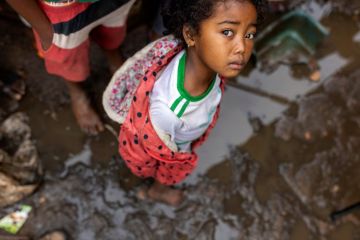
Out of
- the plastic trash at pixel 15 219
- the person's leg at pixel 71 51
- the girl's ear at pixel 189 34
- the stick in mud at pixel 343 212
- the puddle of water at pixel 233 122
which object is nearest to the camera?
the girl's ear at pixel 189 34

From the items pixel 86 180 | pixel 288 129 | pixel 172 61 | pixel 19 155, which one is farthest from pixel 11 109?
pixel 288 129

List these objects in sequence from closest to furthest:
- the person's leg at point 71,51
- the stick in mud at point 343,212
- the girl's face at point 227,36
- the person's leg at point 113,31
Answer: the girl's face at point 227,36
the person's leg at point 71,51
the person's leg at point 113,31
the stick in mud at point 343,212

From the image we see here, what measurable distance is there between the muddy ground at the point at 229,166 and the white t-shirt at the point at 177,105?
1015 mm

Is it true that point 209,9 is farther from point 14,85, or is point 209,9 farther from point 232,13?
point 14,85

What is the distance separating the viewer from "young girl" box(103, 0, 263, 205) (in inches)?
Result: 52.4

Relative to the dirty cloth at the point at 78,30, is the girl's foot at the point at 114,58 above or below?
below

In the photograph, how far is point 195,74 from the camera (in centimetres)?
149

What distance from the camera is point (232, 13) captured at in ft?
4.21

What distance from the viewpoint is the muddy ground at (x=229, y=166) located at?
243 cm

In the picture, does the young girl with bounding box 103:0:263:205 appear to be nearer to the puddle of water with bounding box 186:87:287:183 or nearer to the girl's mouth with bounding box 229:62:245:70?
the girl's mouth with bounding box 229:62:245:70

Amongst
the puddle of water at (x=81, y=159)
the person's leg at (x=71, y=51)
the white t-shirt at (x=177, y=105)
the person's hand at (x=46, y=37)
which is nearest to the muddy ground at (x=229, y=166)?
the puddle of water at (x=81, y=159)

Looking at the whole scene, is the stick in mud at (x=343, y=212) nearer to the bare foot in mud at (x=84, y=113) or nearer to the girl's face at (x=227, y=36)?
the girl's face at (x=227, y=36)

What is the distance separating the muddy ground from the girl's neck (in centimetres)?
121

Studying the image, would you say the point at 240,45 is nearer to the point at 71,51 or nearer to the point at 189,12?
the point at 189,12
